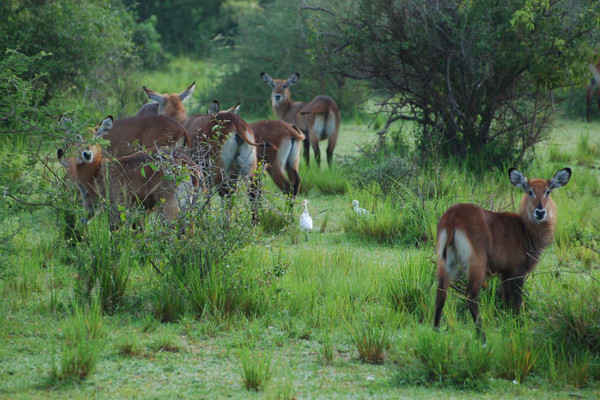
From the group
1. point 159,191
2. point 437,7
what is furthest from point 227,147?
point 437,7

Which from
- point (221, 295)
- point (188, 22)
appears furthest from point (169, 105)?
point (188, 22)

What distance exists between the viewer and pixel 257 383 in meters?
3.71

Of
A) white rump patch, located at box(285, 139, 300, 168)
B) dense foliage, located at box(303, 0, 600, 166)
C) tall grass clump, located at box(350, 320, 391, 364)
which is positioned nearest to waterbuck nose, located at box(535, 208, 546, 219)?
tall grass clump, located at box(350, 320, 391, 364)

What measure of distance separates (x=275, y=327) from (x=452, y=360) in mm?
1186

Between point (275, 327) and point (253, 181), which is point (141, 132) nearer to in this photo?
point (253, 181)

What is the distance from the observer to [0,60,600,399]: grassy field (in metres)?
3.75

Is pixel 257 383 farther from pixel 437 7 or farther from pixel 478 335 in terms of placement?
pixel 437 7

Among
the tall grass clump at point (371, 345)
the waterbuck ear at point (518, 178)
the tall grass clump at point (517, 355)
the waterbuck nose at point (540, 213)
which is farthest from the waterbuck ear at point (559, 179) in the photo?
the tall grass clump at point (371, 345)

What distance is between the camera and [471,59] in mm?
8352

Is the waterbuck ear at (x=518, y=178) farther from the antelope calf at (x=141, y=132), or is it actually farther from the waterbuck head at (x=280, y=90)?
the waterbuck head at (x=280, y=90)

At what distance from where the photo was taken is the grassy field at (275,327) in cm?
375

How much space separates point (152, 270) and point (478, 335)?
7.07ft

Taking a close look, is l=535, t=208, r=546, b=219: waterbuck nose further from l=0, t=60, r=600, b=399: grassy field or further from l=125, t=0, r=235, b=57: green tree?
l=125, t=0, r=235, b=57: green tree

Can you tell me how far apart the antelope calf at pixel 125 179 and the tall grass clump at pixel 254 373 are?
1.96 metres
